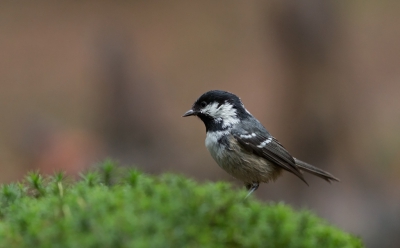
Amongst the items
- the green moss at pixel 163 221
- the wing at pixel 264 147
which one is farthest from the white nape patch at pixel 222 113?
the green moss at pixel 163 221

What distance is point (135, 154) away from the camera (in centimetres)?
895

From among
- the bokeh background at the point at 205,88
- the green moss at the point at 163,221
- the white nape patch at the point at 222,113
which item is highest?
the bokeh background at the point at 205,88

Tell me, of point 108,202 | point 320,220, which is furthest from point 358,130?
point 108,202

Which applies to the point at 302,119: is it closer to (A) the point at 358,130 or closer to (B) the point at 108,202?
(A) the point at 358,130

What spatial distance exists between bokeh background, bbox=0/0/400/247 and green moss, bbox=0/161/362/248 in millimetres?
4219

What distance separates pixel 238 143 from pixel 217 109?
1.34 ft

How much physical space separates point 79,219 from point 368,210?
7.00 meters

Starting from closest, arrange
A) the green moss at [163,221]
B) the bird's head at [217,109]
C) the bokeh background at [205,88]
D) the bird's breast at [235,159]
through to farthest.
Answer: the green moss at [163,221], the bird's breast at [235,159], the bird's head at [217,109], the bokeh background at [205,88]

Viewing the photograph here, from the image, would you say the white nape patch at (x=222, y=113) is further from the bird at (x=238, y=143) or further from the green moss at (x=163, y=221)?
the green moss at (x=163, y=221)

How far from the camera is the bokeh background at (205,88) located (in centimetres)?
872

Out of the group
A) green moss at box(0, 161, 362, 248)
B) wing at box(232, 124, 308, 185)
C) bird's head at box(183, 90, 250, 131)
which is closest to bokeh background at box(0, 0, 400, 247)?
bird's head at box(183, 90, 250, 131)

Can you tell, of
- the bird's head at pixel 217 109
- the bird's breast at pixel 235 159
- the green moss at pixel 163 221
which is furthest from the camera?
the bird's head at pixel 217 109

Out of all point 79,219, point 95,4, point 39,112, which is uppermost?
point 95,4

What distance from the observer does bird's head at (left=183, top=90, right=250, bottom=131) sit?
5.16 meters
